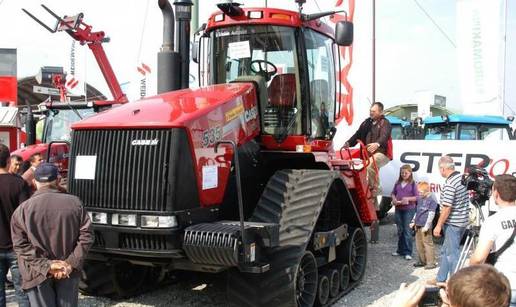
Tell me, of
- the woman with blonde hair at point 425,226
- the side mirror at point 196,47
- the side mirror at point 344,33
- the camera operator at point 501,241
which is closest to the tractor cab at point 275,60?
the side mirror at point 344,33

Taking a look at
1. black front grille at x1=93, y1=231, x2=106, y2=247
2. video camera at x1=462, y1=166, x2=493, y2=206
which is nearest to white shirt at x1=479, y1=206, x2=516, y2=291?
video camera at x1=462, y1=166, x2=493, y2=206

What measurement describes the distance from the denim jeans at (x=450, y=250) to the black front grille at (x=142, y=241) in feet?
10.7

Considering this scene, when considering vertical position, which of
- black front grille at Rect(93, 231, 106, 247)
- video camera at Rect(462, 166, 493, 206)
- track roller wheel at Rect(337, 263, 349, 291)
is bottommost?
track roller wheel at Rect(337, 263, 349, 291)

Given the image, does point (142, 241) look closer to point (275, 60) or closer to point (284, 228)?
point (284, 228)

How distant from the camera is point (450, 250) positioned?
242 inches

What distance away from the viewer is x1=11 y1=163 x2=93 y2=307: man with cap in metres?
4.08

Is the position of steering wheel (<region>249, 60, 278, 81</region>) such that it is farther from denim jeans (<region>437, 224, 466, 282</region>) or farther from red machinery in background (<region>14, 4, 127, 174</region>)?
denim jeans (<region>437, 224, 466, 282</region>)

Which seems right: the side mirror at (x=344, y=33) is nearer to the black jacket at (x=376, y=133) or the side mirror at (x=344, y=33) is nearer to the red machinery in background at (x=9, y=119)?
the black jacket at (x=376, y=133)

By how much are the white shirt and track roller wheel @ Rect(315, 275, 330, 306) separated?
2.20 m

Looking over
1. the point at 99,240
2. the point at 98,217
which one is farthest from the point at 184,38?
the point at 99,240

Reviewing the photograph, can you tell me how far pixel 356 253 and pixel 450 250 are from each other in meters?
1.16

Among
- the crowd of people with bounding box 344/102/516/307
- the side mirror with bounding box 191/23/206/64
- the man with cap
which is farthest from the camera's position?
the side mirror with bounding box 191/23/206/64

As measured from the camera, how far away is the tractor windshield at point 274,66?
19.6 ft

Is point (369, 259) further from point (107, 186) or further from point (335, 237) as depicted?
point (107, 186)
